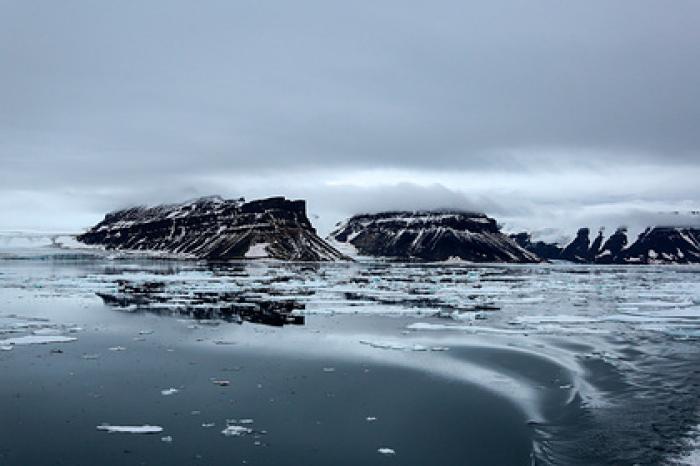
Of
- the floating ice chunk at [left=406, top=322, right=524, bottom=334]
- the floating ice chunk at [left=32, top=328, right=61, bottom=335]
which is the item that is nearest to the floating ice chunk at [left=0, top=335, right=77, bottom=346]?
the floating ice chunk at [left=32, top=328, right=61, bottom=335]

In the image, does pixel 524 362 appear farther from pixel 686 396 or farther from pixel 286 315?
pixel 286 315

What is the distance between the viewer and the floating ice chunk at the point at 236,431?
44.1 ft

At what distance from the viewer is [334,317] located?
Answer: 35.5 meters

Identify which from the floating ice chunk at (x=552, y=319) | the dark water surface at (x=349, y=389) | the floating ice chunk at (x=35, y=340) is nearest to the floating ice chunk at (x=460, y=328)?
the dark water surface at (x=349, y=389)

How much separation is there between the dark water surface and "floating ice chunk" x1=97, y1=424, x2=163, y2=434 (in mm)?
200

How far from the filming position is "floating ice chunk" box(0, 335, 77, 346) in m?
23.9

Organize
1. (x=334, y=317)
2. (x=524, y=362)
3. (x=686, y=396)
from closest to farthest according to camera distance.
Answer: (x=686, y=396) → (x=524, y=362) → (x=334, y=317)

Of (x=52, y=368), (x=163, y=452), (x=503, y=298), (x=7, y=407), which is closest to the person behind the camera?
(x=163, y=452)

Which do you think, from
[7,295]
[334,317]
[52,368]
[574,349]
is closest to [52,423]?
[52,368]

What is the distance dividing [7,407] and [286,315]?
21368 millimetres

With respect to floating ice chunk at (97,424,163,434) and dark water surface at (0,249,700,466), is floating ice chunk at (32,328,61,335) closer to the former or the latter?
dark water surface at (0,249,700,466)

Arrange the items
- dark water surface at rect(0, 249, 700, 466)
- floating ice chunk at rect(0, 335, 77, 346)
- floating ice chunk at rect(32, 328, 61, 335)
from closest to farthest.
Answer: dark water surface at rect(0, 249, 700, 466)
floating ice chunk at rect(0, 335, 77, 346)
floating ice chunk at rect(32, 328, 61, 335)

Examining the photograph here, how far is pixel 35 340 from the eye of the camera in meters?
24.6

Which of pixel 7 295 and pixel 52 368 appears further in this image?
pixel 7 295
